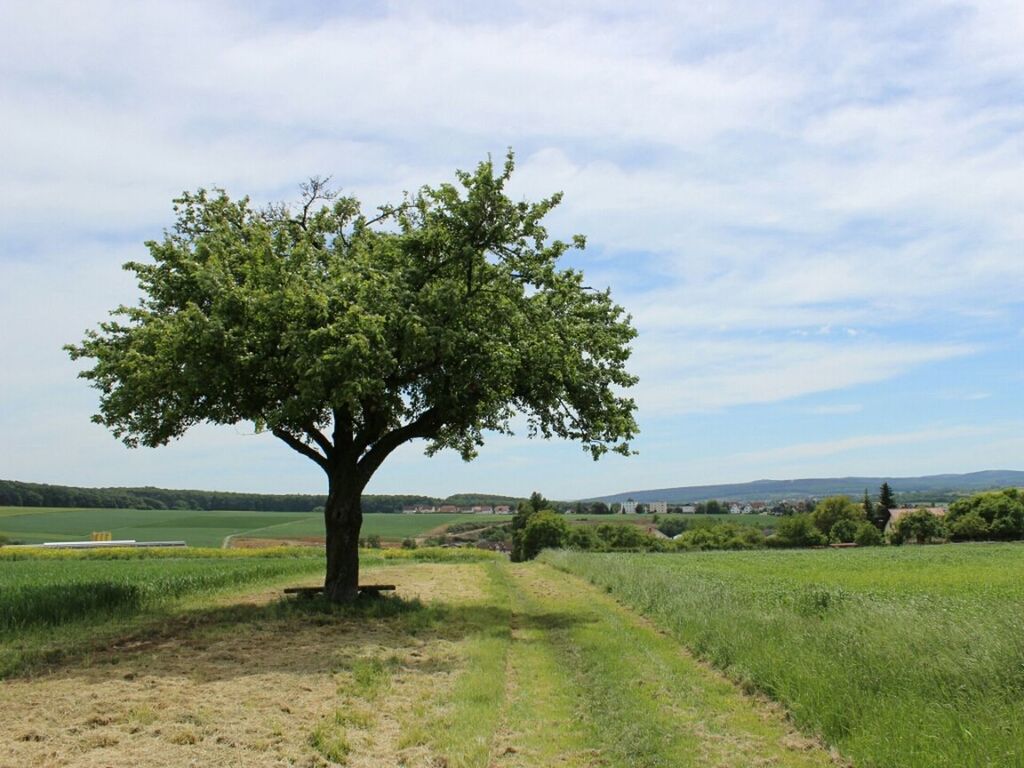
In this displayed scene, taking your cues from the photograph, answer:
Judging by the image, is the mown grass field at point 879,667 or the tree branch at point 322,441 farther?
the tree branch at point 322,441

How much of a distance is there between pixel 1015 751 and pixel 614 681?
5.82 m

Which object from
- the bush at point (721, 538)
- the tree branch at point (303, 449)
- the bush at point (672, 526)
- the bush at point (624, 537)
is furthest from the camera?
the bush at point (672, 526)

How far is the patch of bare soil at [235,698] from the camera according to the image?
8.02m

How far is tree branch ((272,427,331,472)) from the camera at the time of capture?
20922 mm

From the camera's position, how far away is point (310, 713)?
9.59m

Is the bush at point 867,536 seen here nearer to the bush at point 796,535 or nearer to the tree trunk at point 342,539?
the bush at point 796,535

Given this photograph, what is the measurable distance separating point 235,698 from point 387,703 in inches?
80.9

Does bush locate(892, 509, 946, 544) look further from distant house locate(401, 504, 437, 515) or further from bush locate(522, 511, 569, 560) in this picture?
distant house locate(401, 504, 437, 515)

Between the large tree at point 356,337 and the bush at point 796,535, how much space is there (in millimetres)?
89300

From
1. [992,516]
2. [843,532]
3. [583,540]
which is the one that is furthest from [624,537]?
[992,516]

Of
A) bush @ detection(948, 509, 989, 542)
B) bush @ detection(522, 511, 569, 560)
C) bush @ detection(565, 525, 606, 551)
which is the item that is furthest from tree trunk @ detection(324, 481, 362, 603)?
bush @ detection(948, 509, 989, 542)

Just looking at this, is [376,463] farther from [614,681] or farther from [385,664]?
[614,681]

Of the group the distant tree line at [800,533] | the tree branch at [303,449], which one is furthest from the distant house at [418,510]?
the tree branch at [303,449]

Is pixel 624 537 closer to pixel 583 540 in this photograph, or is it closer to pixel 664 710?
pixel 583 540
